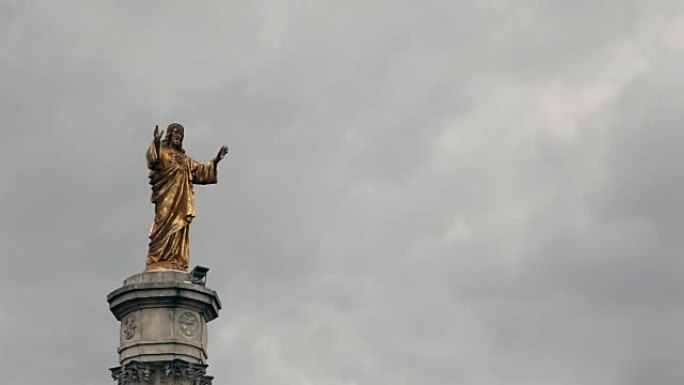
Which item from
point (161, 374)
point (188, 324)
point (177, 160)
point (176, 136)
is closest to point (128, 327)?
point (188, 324)

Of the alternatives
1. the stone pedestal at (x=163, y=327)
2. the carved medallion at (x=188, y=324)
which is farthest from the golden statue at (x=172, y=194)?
the carved medallion at (x=188, y=324)

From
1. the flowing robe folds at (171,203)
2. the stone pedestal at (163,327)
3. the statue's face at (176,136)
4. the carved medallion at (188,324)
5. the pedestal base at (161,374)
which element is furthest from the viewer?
the statue's face at (176,136)

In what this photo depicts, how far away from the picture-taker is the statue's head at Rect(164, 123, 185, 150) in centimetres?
4241

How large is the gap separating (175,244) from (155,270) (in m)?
1.07

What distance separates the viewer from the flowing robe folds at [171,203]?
134 ft

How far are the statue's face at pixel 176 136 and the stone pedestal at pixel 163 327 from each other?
4.24 meters

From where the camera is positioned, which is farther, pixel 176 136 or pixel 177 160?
pixel 176 136

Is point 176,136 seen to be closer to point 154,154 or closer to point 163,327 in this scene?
point 154,154

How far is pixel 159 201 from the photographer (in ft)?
137

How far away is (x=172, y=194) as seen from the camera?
4172 centimetres

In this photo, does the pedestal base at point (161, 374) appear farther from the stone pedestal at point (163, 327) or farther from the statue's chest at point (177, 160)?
the statue's chest at point (177, 160)

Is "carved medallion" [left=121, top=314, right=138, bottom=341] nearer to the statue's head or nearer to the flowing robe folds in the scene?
the flowing robe folds

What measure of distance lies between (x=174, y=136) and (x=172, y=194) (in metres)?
1.89

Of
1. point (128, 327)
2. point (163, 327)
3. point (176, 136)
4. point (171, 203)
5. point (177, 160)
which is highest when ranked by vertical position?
point (176, 136)
